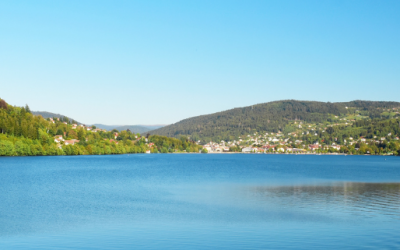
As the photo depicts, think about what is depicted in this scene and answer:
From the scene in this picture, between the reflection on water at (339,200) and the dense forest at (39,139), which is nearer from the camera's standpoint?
the reflection on water at (339,200)

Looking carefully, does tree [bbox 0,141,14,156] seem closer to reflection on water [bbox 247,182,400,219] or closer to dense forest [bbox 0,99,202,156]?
dense forest [bbox 0,99,202,156]

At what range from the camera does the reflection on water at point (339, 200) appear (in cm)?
2742

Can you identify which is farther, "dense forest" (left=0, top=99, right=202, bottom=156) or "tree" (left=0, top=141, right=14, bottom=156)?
"dense forest" (left=0, top=99, right=202, bottom=156)

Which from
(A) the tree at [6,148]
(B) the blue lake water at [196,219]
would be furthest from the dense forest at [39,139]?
(B) the blue lake water at [196,219]

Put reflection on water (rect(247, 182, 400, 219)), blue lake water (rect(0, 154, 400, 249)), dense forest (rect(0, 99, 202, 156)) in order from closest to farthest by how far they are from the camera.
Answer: blue lake water (rect(0, 154, 400, 249)) < reflection on water (rect(247, 182, 400, 219)) < dense forest (rect(0, 99, 202, 156))

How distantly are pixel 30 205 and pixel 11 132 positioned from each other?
97422mm

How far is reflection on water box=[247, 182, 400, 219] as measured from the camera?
27.4 metres

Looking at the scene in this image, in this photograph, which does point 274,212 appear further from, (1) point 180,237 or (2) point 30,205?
(2) point 30,205

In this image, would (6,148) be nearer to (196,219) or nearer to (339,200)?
(196,219)

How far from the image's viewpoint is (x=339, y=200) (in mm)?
32500

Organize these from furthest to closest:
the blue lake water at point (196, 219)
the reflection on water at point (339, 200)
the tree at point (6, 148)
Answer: the tree at point (6, 148), the reflection on water at point (339, 200), the blue lake water at point (196, 219)

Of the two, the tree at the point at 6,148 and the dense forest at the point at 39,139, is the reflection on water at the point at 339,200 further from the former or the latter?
the dense forest at the point at 39,139

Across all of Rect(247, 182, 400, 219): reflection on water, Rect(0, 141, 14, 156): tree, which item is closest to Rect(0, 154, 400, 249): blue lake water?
Rect(247, 182, 400, 219): reflection on water

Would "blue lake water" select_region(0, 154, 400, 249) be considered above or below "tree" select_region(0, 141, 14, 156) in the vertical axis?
below
